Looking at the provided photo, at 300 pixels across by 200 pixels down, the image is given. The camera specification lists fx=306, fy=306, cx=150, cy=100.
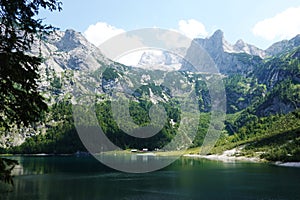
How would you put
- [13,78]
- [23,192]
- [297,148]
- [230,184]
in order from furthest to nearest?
[297,148], [230,184], [23,192], [13,78]

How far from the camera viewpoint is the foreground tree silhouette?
12.5 m

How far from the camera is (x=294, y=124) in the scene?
167375mm

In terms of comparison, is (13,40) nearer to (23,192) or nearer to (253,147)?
(23,192)

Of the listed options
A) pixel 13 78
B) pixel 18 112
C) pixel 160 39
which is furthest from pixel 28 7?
pixel 160 39

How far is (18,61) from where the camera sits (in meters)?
12.7

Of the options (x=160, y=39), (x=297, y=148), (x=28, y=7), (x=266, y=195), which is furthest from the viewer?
(x=297, y=148)

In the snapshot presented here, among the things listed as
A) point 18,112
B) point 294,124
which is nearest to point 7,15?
point 18,112

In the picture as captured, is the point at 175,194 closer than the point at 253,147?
Yes

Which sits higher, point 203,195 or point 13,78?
point 13,78

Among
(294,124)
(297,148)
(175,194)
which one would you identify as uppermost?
(294,124)

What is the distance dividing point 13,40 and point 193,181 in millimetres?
63716

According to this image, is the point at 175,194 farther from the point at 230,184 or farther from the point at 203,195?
the point at 230,184

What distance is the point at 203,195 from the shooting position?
52.9 meters

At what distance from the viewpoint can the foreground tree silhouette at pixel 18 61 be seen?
12508 mm
